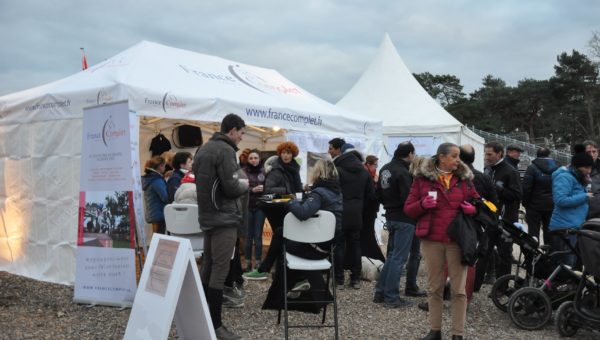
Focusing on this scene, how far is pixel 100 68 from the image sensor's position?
6.18 metres

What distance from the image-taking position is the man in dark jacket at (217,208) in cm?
362

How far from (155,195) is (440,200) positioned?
3.13m

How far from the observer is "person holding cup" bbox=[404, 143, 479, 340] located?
3594mm

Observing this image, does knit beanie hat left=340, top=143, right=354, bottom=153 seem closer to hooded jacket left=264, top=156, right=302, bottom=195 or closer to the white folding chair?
hooded jacket left=264, top=156, right=302, bottom=195

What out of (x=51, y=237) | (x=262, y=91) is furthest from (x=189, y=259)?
(x=262, y=91)

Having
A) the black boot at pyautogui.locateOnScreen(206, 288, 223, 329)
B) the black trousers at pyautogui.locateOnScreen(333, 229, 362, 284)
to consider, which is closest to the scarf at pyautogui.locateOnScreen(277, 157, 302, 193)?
the black trousers at pyautogui.locateOnScreen(333, 229, 362, 284)

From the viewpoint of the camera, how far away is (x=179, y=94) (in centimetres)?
591

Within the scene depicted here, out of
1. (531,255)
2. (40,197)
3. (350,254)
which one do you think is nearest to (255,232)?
(350,254)

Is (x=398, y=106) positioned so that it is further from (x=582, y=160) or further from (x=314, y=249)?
(x=314, y=249)

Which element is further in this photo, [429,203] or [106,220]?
[106,220]

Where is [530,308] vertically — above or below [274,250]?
below

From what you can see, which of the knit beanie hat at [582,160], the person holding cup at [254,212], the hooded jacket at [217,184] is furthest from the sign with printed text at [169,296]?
the knit beanie hat at [582,160]

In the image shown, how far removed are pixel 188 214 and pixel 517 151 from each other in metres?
3.80

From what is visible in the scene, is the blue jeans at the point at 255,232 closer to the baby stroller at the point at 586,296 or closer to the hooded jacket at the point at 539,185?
the hooded jacket at the point at 539,185
